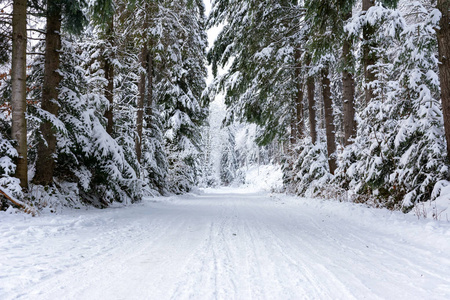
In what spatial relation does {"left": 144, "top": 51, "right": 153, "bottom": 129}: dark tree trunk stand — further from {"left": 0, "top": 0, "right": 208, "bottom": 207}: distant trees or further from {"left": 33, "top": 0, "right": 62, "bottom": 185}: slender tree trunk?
{"left": 33, "top": 0, "right": 62, "bottom": 185}: slender tree trunk

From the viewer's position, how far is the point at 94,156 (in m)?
7.57

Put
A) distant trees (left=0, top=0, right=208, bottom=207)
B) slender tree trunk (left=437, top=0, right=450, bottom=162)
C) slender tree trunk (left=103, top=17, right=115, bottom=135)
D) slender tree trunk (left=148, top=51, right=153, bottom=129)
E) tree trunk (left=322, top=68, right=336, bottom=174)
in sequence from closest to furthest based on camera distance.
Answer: slender tree trunk (left=437, top=0, right=450, bottom=162)
distant trees (left=0, top=0, right=208, bottom=207)
slender tree trunk (left=103, top=17, right=115, bottom=135)
tree trunk (left=322, top=68, right=336, bottom=174)
slender tree trunk (left=148, top=51, right=153, bottom=129)

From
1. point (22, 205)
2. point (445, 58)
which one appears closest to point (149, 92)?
point (22, 205)

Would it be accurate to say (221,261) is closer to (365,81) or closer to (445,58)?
(445,58)

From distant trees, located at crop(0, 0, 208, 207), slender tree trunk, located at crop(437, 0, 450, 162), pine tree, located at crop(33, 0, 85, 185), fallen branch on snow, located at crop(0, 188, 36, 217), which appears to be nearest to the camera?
fallen branch on snow, located at crop(0, 188, 36, 217)

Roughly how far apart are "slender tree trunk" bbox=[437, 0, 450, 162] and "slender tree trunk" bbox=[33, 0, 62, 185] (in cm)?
865

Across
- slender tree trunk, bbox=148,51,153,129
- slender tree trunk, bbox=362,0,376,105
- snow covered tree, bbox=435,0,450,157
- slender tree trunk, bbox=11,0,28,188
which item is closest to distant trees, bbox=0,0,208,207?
slender tree trunk, bbox=11,0,28,188

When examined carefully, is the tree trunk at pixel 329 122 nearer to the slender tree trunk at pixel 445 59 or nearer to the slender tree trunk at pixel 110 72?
the slender tree trunk at pixel 445 59

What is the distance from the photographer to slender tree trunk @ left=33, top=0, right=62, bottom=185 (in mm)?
6613

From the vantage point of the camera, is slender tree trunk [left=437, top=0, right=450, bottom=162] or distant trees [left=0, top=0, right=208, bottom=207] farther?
distant trees [left=0, top=0, right=208, bottom=207]

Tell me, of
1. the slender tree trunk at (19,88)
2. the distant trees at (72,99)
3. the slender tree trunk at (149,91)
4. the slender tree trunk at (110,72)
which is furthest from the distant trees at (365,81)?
the slender tree trunk at (19,88)

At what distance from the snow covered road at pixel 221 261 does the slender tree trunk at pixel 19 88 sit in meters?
1.44

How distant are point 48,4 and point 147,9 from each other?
5.62 meters

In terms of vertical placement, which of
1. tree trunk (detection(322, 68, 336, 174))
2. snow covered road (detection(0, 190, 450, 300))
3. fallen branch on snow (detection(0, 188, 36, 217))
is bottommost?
snow covered road (detection(0, 190, 450, 300))
